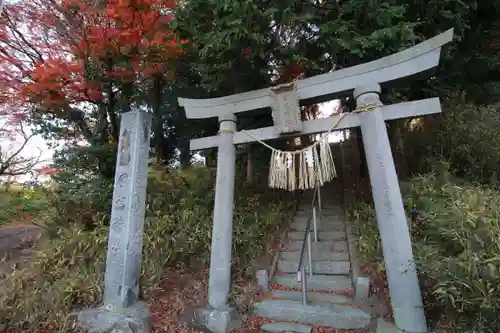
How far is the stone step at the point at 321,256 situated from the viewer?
4.74 m

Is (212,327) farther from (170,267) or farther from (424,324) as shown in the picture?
(424,324)

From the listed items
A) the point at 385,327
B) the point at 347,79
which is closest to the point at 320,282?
the point at 385,327

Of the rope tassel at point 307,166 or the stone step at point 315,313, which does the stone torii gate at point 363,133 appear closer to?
the rope tassel at point 307,166

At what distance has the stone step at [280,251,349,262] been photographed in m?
4.74

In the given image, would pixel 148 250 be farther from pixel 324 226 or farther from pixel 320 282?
pixel 324 226

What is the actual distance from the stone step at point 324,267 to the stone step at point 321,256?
0.12m

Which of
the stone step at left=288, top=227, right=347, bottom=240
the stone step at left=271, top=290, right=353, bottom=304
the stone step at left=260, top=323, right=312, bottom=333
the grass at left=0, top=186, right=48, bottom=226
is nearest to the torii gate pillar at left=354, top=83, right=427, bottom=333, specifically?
the stone step at left=271, top=290, right=353, bottom=304

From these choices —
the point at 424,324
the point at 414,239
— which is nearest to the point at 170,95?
the point at 414,239

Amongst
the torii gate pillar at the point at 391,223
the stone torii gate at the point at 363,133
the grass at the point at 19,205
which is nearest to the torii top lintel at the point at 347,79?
the stone torii gate at the point at 363,133

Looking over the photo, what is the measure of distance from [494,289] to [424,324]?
2.73 feet

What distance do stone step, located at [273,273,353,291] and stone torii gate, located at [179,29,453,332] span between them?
0.93 meters

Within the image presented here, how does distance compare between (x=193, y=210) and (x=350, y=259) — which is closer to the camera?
(x=350, y=259)

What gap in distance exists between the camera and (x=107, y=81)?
274 inches

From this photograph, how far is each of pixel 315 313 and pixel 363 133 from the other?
2.25 meters
